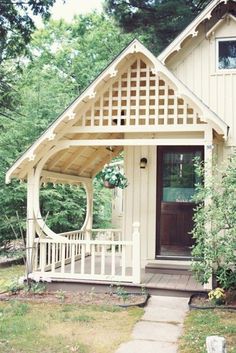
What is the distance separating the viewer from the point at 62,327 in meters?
5.51

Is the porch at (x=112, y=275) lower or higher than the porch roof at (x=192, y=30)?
lower

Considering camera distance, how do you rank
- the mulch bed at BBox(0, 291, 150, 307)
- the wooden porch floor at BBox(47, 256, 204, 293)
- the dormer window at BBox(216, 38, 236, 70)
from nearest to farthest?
the mulch bed at BBox(0, 291, 150, 307)
the wooden porch floor at BBox(47, 256, 204, 293)
the dormer window at BBox(216, 38, 236, 70)

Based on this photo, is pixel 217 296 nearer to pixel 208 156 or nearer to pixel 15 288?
pixel 208 156

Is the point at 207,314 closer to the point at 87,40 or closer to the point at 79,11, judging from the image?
the point at 87,40

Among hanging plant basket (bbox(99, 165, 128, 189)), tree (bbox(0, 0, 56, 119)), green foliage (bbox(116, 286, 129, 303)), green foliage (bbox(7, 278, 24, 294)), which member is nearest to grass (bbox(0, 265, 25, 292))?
green foliage (bbox(7, 278, 24, 294))

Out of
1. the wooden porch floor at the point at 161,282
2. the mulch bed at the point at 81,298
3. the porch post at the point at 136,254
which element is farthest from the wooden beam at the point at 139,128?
the mulch bed at the point at 81,298

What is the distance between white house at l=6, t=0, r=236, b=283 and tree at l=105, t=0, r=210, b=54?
19.3 ft

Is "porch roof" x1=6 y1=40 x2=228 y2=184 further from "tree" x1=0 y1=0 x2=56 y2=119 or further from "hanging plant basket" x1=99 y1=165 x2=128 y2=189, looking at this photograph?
"tree" x1=0 y1=0 x2=56 y2=119

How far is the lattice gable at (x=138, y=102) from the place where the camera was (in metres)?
7.38

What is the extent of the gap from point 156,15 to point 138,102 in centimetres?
864

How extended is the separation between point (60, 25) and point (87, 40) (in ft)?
9.65

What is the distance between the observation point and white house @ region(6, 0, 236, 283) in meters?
7.43

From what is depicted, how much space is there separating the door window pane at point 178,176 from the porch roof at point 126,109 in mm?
1017

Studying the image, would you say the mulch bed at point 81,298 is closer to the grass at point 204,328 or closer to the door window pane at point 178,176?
the grass at point 204,328
